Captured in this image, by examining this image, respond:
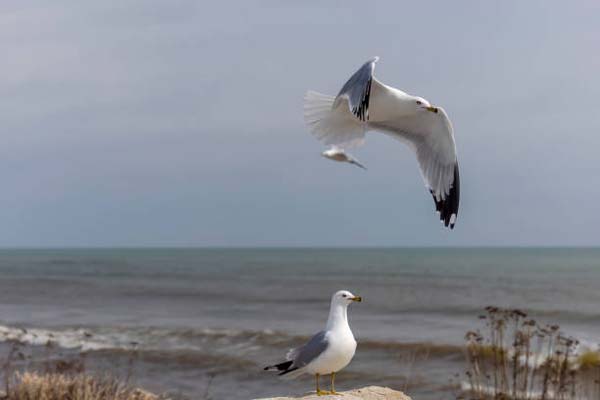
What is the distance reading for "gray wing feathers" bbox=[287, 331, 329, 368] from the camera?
16.4ft

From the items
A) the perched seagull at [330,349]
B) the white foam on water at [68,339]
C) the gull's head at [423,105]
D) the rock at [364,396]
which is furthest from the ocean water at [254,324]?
the gull's head at [423,105]

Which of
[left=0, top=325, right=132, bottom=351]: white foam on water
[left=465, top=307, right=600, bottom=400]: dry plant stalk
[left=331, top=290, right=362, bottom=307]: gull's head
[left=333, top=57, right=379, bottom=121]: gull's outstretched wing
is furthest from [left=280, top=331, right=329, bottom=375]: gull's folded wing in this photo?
[left=0, top=325, right=132, bottom=351]: white foam on water

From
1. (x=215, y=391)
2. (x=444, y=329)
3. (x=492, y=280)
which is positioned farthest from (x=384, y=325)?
(x=492, y=280)

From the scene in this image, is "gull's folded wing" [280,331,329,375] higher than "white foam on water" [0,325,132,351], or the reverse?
"white foam on water" [0,325,132,351]

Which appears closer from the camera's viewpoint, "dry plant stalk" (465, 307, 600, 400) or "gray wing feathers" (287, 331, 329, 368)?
"gray wing feathers" (287, 331, 329, 368)

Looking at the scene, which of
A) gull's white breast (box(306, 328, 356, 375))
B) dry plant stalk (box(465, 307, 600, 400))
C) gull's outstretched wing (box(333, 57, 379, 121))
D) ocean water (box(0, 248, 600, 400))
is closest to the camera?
gull's outstretched wing (box(333, 57, 379, 121))

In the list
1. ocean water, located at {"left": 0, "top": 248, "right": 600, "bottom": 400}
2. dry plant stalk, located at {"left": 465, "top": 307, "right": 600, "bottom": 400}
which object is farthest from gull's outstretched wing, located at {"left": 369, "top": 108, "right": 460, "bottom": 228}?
ocean water, located at {"left": 0, "top": 248, "right": 600, "bottom": 400}

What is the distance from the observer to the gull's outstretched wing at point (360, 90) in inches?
163

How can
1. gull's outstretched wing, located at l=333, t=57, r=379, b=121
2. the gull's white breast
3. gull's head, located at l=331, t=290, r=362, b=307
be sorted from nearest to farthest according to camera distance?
gull's outstretched wing, located at l=333, t=57, r=379, b=121, the gull's white breast, gull's head, located at l=331, t=290, r=362, b=307

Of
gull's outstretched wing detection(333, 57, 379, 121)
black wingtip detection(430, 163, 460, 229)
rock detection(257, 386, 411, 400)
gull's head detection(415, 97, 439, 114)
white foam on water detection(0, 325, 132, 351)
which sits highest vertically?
gull's head detection(415, 97, 439, 114)

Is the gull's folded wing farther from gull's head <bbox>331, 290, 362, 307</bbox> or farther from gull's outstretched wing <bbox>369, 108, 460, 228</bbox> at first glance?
gull's outstretched wing <bbox>369, 108, 460, 228</bbox>

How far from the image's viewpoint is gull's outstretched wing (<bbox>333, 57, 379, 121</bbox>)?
163 inches

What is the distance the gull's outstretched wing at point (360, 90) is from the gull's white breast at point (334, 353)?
4.88ft

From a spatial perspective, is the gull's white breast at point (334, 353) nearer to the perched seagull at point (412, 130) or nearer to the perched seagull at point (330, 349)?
the perched seagull at point (330, 349)
